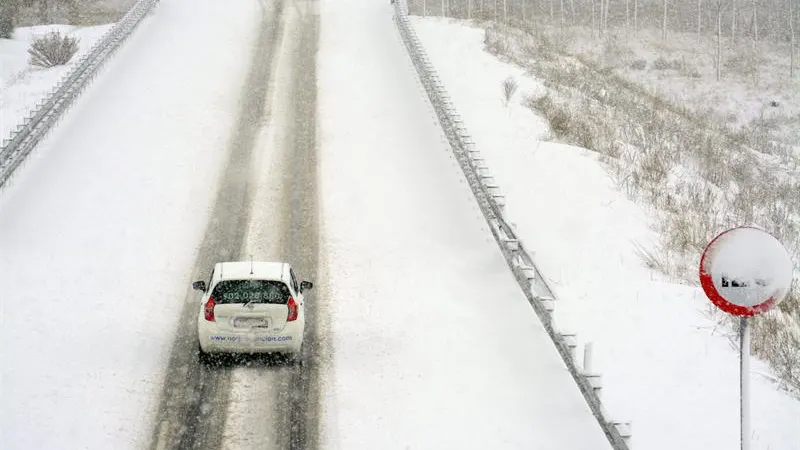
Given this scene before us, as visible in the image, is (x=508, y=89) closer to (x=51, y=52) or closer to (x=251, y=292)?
(x=51, y=52)

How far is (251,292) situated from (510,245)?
4.95 metres

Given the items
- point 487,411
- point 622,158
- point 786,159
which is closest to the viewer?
point 487,411

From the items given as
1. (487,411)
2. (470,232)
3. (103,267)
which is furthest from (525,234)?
(103,267)

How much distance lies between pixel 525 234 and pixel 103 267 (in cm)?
806

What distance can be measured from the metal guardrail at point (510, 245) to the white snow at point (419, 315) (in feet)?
1.90

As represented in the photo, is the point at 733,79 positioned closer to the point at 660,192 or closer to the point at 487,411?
the point at 660,192

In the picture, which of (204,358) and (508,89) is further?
(508,89)

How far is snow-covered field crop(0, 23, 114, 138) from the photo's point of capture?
989 inches

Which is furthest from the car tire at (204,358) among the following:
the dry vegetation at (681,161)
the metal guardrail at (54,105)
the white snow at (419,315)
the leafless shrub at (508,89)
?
the leafless shrub at (508,89)

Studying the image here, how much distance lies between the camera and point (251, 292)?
1319 cm

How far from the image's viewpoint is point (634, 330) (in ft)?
48.1

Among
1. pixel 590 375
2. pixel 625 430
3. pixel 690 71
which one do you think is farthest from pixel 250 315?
pixel 690 71

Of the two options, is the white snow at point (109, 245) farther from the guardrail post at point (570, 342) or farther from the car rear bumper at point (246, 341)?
the guardrail post at point (570, 342)

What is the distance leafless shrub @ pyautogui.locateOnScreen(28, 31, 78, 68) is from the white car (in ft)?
64.3
